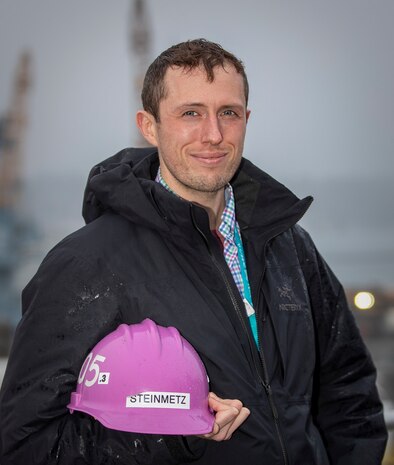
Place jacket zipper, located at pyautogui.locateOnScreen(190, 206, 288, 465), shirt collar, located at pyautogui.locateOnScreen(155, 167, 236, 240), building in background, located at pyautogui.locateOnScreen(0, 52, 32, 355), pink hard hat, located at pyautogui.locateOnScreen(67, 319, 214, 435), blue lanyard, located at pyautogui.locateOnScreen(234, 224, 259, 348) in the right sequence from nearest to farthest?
pink hard hat, located at pyautogui.locateOnScreen(67, 319, 214, 435)
jacket zipper, located at pyautogui.locateOnScreen(190, 206, 288, 465)
blue lanyard, located at pyautogui.locateOnScreen(234, 224, 259, 348)
shirt collar, located at pyautogui.locateOnScreen(155, 167, 236, 240)
building in background, located at pyautogui.locateOnScreen(0, 52, 32, 355)

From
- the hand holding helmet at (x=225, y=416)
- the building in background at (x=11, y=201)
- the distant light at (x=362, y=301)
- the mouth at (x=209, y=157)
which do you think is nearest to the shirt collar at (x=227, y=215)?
the mouth at (x=209, y=157)

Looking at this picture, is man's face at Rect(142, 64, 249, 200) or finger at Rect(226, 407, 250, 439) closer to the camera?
finger at Rect(226, 407, 250, 439)

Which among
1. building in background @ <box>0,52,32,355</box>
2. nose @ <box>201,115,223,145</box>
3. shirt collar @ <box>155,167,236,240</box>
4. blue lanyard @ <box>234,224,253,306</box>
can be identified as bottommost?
building in background @ <box>0,52,32,355</box>

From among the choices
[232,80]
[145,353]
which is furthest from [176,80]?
[145,353]

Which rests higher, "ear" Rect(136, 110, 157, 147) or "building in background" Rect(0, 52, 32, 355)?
"ear" Rect(136, 110, 157, 147)

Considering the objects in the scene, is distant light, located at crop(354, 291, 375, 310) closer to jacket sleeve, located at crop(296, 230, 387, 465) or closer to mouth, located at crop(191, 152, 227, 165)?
jacket sleeve, located at crop(296, 230, 387, 465)

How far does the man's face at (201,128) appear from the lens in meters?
1.72

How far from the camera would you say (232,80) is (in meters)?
1.76

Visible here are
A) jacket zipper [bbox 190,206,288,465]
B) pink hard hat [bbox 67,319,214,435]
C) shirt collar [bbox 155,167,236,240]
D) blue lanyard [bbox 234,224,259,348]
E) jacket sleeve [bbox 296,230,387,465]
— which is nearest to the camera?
pink hard hat [bbox 67,319,214,435]

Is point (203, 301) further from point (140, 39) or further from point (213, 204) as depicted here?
point (140, 39)

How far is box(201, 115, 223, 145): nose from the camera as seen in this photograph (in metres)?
1.70

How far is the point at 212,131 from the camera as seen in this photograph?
1706mm

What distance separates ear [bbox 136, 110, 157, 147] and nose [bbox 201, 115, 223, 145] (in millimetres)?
157

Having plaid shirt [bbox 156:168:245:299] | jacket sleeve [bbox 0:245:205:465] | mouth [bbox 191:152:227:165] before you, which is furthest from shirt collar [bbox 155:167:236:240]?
jacket sleeve [bbox 0:245:205:465]
